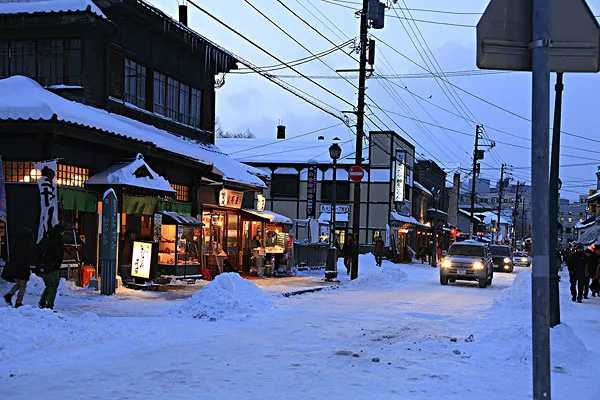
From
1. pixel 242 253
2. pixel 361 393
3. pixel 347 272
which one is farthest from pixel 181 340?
pixel 347 272

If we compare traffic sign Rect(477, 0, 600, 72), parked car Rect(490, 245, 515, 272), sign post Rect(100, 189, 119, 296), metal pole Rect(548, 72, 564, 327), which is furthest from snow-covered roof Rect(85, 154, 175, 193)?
parked car Rect(490, 245, 515, 272)

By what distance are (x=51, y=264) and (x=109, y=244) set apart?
439 centimetres

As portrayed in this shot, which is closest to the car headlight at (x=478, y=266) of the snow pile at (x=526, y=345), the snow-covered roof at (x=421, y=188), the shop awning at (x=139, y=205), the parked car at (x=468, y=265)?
the parked car at (x=468, y=265)

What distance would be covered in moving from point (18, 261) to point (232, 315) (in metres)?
4.59

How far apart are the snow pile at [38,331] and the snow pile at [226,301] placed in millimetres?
3296

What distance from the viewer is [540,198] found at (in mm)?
3990

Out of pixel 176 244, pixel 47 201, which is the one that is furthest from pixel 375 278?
pixel 47 201

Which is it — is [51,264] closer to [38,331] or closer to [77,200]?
[38,331]

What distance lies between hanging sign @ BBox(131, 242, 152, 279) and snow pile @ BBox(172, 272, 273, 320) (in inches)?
183

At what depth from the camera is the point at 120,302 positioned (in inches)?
655

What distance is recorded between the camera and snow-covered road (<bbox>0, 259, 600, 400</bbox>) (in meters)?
8.20

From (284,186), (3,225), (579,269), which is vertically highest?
(284,186)

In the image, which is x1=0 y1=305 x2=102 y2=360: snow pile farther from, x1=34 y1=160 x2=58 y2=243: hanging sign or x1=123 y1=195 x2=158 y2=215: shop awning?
x1=123 y1=195 x2=158 y2=215: shop awning

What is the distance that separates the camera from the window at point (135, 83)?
22719 millimetres
